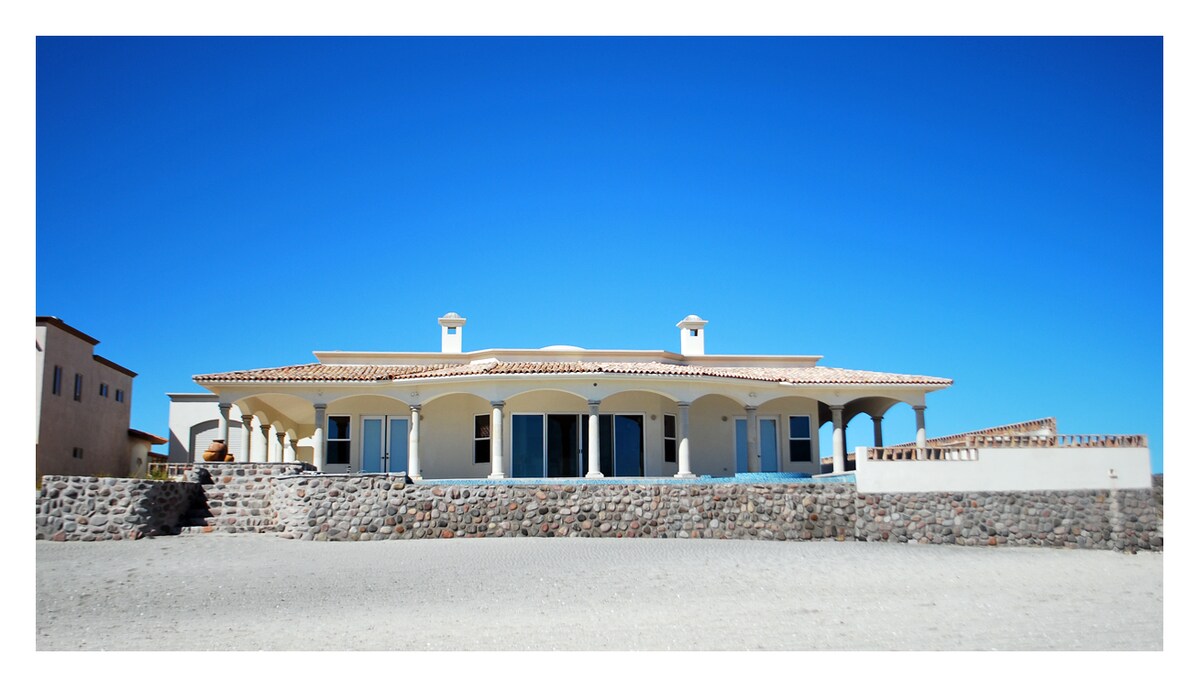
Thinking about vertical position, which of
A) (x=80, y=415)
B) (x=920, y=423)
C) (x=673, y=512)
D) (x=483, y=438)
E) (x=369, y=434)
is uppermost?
(x=80, y=415)

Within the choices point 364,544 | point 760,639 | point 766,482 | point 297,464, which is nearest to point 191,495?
point 297,464

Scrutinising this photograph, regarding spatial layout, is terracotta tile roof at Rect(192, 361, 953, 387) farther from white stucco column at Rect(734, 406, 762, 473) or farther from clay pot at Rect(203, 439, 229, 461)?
clay pot at Rect(203, 439, 229, 461)

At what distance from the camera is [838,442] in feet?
82.1

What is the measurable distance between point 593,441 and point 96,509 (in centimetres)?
1024

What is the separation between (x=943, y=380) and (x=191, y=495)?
57.9ft

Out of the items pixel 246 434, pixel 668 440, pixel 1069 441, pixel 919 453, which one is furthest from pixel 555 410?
pixel 1069 441

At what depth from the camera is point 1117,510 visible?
65.0 ft

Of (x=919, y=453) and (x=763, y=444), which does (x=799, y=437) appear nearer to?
(x=763, y=444)

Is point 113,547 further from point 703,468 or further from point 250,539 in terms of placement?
point 703,468

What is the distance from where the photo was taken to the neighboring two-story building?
22.5 metres

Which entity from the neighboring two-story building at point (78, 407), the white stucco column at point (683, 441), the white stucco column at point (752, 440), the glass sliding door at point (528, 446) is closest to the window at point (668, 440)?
the white stucco column at point (683, 441)

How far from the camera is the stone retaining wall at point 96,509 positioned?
59.7ft

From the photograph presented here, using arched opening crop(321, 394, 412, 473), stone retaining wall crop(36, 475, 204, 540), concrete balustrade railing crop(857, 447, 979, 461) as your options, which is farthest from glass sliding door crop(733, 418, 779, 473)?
stone retaining wall crop(36, 475, 204, 540)

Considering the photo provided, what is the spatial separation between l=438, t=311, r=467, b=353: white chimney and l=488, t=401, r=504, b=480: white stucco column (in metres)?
5.08
